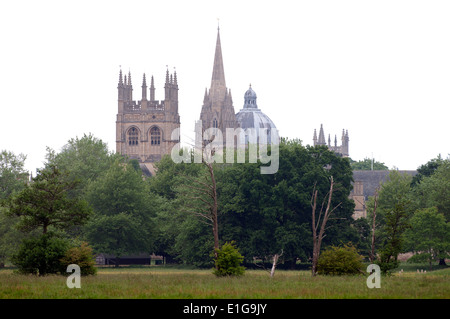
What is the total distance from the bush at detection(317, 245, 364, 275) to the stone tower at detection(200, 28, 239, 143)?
12946cm

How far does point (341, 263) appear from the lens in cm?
4478

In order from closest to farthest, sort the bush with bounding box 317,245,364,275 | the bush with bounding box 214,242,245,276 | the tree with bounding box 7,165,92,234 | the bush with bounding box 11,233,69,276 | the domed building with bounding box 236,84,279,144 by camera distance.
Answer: the bush with bounding box 214,242,245,276
the bush with bounding box 11,233,69,276
the bush with bounding box 317,245,364,275
the tree with bounding box 7,165,92,234
the domed building with bounding box 236,84,279,144

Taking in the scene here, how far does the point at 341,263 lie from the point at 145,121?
12092cm

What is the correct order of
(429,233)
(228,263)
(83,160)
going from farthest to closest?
1. (83,160)
2. (429,233)
3. (228,263)

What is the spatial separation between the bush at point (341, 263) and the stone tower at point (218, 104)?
12946 centimetres

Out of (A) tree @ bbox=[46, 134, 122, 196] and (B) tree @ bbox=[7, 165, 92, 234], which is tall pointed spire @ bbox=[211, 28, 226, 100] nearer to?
(A) tree @ bbox=[46, 134, 122, 196]

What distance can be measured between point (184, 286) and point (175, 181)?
47.9 metres

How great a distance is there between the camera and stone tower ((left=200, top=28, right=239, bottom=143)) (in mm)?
175125

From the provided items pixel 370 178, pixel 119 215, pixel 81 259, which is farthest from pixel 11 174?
pixel 370 178

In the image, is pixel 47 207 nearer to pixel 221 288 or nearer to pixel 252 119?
pixel 221 288

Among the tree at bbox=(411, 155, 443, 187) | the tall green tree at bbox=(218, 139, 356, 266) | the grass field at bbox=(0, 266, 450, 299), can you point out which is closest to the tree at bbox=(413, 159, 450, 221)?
the tall green tree at bbox=(218, 139, 356, 266)

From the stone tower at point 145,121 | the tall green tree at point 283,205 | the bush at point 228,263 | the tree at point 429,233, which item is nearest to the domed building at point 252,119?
the stone tower at point 145,121
